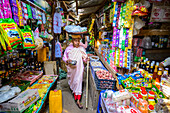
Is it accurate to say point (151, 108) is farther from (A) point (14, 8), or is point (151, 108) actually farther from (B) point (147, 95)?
(A) point (14, 8)

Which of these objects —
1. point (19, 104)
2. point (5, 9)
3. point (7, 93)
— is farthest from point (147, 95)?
point (5, 9)

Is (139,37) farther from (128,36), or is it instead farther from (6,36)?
(6,36)

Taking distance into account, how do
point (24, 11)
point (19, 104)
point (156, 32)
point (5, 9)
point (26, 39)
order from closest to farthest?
point (19, 104)
point (5, 9)
point (26, 39)
point (24, 11)
point (156, 32)

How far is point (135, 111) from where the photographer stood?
1562 mm

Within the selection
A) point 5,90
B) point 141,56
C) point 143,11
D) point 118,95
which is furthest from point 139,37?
point 5,90

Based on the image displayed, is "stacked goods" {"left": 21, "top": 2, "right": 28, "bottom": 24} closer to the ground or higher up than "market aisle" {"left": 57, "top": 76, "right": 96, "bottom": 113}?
higher up

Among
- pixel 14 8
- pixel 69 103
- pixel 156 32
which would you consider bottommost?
pixel 69 103

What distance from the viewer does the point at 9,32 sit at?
5.55ft

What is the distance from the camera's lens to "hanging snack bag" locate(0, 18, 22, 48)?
1.61 metres

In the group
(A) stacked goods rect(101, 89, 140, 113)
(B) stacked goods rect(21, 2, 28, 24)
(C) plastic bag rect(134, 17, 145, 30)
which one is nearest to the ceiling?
(B) stacked goods rect(21, 2, 28, 24)

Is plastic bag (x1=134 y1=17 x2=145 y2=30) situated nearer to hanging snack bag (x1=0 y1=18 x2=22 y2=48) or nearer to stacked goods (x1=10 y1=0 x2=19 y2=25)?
hanging snack bag (x1=0 y1=18 x2=22 y2=48)

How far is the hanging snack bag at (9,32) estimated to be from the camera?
161 cm

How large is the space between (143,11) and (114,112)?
2.19 meters

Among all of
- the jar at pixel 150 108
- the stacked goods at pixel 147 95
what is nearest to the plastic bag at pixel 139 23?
the stacked goods at pixel 147 95
